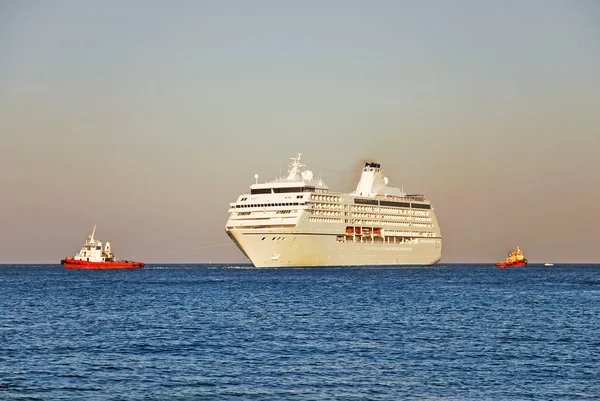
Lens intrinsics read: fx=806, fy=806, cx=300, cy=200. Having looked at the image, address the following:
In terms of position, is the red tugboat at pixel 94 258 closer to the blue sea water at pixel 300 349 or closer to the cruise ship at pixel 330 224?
the cruise ship at pixel 330 224

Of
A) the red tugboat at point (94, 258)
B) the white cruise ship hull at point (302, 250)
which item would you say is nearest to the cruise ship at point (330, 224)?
the white cruise ship hull at point (302, 250)

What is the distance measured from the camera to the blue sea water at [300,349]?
29.3 m

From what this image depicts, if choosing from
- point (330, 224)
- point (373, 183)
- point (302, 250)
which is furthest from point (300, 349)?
point (373, 183)

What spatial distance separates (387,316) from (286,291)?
2514cm

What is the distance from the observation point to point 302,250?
412 feet

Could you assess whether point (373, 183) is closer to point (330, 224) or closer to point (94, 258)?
point (330, 224)

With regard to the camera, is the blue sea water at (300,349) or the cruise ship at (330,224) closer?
the blue sea water at (300,349)

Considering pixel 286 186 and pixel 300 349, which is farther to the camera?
pixel 286 186

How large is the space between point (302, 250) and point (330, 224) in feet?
30.1

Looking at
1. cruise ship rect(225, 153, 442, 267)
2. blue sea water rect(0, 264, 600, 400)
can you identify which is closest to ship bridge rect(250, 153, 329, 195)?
cruise ship rect(225, 153, 442, 267)

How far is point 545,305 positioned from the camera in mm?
63531

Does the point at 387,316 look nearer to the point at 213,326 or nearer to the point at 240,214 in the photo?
the point at 213,326

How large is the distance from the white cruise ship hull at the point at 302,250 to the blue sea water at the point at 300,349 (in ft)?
183

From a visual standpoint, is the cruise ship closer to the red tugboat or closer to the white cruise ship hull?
the white cruise ship hull
